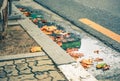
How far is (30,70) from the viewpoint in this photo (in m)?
3.87

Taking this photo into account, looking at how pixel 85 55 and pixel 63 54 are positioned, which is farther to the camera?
pixel 85 55

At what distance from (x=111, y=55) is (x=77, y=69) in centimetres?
104

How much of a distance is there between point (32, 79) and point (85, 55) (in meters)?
1.37

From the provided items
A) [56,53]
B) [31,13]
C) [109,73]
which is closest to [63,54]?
[56,53]

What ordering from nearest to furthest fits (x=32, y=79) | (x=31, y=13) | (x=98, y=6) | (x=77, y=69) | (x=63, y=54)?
(x=32, y=79)
(x=77, y=69)
(x=63, y=54)
(x=31, y=13)
(x=98, y=6)

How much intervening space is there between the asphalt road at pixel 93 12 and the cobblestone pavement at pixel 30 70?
1642 millimetres

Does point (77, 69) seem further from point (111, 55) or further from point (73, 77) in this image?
point (111, 55)

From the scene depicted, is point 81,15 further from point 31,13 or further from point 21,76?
point 21,76

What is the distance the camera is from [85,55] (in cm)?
471

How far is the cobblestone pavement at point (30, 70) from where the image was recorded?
12.1ft

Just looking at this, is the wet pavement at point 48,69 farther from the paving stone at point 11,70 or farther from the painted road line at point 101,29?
the painted road line at point 101,29

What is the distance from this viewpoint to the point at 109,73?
13.5ft

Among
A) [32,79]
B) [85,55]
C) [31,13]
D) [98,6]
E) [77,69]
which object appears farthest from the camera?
[98,6]

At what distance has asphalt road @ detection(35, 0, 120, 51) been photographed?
6090 mm
